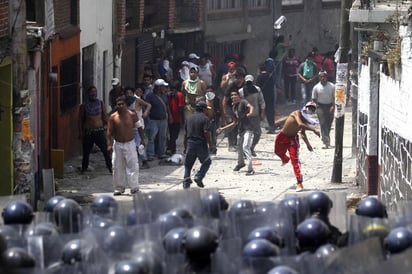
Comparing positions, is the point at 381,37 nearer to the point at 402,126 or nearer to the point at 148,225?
the point at 402,126

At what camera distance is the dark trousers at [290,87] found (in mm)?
34000

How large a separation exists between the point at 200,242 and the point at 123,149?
10.1m

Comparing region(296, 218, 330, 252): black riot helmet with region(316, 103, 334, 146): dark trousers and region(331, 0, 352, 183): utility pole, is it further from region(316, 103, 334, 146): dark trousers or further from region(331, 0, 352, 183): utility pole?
region(316, 103, 334, 146): dark trousers

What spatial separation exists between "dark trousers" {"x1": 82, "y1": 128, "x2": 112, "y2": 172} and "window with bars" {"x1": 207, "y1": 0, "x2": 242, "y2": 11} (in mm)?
13276

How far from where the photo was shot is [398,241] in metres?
9.63

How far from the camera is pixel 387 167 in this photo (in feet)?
56.7

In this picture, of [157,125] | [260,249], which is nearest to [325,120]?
[157,125]

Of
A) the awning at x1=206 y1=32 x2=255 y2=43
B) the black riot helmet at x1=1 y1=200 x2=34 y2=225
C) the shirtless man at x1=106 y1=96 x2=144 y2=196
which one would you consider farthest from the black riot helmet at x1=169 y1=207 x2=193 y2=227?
the awning at x1=206 y1=32 x2=255 y2=43

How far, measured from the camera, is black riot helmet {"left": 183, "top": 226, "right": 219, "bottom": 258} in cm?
911

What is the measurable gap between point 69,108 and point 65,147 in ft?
2.79

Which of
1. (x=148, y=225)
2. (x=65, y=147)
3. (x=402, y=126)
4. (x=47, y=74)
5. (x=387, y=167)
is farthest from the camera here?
(x=65, y=147)

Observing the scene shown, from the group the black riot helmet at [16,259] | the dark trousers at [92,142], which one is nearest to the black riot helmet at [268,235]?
the black riot helmet at [16,259]

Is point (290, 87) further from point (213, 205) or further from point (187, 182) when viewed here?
point (213, 205)

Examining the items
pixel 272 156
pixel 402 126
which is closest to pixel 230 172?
pixel 272 156
